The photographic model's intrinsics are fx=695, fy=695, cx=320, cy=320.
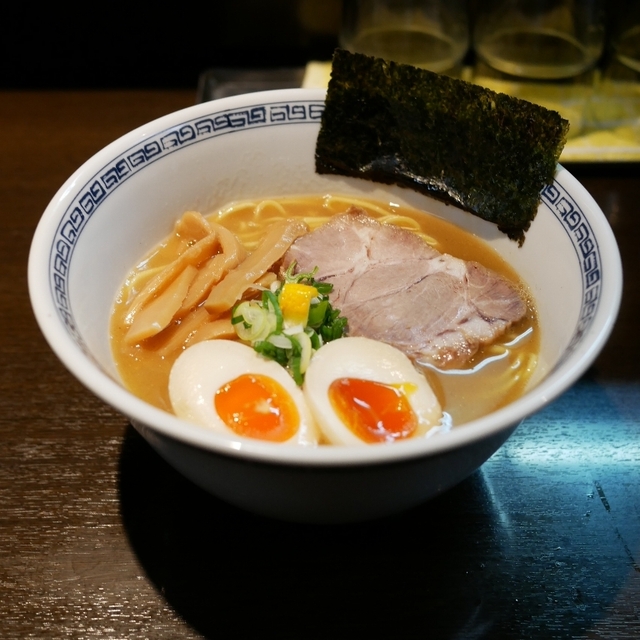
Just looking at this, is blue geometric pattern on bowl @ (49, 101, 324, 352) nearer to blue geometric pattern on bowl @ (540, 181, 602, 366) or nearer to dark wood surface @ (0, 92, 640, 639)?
dark wood surface @ (0, 92, 640, 639)

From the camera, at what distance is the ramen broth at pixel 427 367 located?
1.64 metres

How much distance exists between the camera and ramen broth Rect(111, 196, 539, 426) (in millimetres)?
1641

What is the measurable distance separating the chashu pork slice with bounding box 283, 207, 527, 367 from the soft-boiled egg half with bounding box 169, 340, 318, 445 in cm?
40

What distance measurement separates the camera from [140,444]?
5.60 ft

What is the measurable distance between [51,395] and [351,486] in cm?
105

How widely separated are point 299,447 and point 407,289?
0.91 metres

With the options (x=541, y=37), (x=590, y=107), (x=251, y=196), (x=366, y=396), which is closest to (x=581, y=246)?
(x=366, y=396)

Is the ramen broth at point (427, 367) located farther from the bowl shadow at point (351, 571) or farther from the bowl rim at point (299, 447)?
the bowl rim at point (299, 447)

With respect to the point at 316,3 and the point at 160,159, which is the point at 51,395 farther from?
the point at 316,3

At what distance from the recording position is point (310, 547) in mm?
1460

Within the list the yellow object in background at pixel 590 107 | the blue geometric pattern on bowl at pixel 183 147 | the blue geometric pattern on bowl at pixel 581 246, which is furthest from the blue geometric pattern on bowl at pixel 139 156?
the yellow object in background at pixel 590 107

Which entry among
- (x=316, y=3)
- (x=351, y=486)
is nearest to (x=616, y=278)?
(x=351, y=486)

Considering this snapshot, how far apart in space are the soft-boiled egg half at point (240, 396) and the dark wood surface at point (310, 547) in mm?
265

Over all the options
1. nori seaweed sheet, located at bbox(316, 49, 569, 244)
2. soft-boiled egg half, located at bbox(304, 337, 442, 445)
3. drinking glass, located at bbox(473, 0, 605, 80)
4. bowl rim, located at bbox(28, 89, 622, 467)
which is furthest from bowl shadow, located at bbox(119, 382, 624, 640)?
drinking glass, located at bbox(473, 0, 605, 80)
